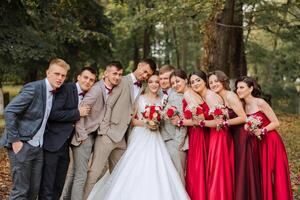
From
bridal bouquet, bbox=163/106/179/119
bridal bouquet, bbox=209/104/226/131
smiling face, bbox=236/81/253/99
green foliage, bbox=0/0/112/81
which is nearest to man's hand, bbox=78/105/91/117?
bridal bouquet, bbox=163/106/179/119

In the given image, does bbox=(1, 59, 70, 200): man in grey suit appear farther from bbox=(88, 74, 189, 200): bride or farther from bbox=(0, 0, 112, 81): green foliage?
bbox=(0, 0, 112, 81): green foliage

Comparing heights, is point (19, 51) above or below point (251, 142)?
above

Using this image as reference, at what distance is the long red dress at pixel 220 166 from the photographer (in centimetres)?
571

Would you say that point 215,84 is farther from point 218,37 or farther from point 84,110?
point 218,37

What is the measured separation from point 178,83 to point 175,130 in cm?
72

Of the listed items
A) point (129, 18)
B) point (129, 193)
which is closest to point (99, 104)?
Answer: point (129, 193)

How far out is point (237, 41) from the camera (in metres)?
19.6

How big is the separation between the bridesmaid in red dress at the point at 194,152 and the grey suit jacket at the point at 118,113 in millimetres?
741

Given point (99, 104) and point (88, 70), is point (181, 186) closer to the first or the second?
point (99, 104)

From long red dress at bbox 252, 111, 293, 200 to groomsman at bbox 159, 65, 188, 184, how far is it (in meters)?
1.13

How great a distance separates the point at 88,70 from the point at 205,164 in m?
2.19

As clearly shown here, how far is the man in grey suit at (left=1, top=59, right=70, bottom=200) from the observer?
5.01 m

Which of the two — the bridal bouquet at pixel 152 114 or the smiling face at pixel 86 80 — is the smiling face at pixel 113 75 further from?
the bridal bouquet at pixel 152 114

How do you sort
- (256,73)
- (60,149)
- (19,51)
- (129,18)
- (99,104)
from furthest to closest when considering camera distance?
(256,73) → (129,18) → (19,51) → (99,104) → (60,149)
